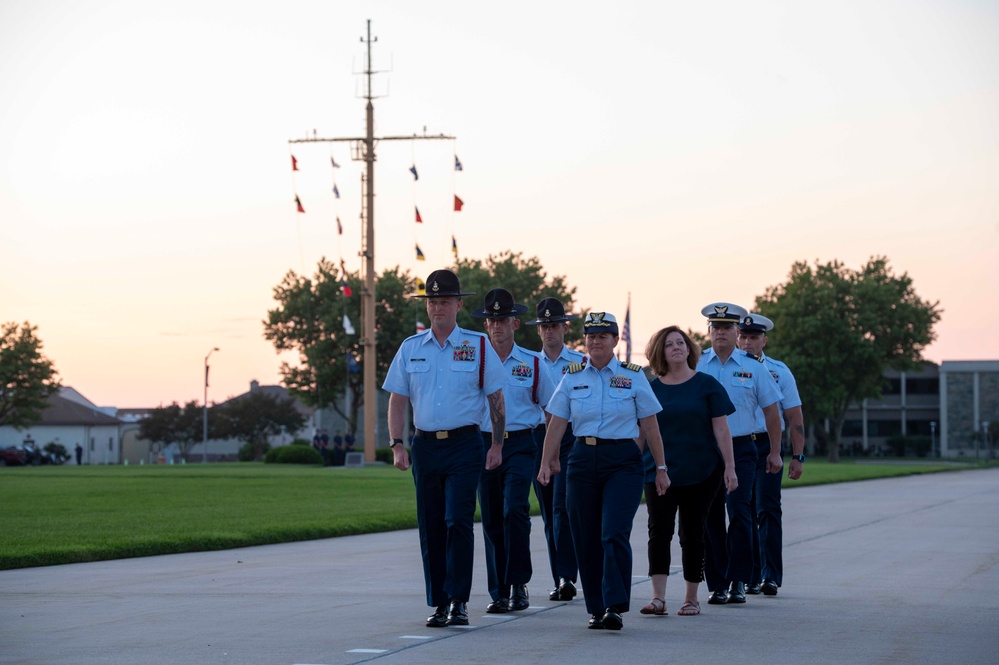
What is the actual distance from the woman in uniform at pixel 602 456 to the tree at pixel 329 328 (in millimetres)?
66596

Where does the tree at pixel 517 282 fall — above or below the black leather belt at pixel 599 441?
above

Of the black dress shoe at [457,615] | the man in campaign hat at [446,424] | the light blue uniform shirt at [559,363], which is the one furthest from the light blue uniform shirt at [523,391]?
the black dress shoe at [457,615]

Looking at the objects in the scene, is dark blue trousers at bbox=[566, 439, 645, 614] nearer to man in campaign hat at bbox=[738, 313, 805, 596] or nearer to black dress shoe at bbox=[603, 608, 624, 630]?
black dress shoe at bbox=[603, 608, 624, 630]

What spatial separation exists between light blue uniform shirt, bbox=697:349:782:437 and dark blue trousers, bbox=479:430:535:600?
6.17 feet

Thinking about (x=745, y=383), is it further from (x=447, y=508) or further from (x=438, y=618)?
(x=438, y=618)

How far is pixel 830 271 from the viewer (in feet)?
283

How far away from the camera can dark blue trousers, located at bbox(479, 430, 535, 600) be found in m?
9.79

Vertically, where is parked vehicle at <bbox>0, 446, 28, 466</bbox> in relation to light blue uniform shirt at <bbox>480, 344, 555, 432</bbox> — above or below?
below

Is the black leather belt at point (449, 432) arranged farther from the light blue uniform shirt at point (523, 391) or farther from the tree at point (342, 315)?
the tree at point (342, 315)

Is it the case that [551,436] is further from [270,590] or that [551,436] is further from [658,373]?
[270,590]

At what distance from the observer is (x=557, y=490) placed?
10.2m

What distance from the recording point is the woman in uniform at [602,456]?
8805mm

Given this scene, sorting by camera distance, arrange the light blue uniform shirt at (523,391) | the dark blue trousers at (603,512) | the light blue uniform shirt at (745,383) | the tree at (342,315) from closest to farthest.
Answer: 1. the dark blue trousers at (603,512)
2. the light blue uniform shirt at (523,391)
3. the light blue uniform shirt at (745,383)
4. the tree at (342,315)

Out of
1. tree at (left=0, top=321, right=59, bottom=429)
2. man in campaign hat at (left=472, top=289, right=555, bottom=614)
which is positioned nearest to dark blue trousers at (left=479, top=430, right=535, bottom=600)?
man in campaign hat at (left=472, top=289, right=555, bottom=614)
